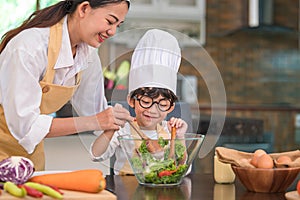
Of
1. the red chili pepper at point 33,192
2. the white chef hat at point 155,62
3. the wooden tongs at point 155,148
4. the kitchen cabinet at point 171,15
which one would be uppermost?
the kitchen cabinet at point 171,15

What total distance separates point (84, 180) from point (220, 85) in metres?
0.56

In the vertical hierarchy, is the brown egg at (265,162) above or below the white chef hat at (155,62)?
below

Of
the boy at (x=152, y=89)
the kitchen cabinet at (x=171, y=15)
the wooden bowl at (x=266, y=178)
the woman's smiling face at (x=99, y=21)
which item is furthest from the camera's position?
the kitchen cabinet at (x=171, y=15)

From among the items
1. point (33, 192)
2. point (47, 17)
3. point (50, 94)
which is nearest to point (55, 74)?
point (50, 94)

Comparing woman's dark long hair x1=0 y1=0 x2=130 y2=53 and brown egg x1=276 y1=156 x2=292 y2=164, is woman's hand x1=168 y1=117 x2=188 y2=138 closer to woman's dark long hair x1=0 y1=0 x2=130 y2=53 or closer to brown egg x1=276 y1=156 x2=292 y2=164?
brown egg x1=276 y1=156 x2=292 y2=164

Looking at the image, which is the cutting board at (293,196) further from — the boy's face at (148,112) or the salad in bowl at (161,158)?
the boy's face at (148,112)

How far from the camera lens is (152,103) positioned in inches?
71.2

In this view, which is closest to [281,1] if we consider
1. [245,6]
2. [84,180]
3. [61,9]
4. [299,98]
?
[245,6]

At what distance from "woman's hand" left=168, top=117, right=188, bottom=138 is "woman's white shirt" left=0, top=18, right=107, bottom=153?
0.75 ft

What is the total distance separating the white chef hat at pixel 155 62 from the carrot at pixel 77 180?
38 cm

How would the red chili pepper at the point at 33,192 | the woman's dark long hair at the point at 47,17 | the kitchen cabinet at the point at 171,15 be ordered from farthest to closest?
the kitchen cabinet at the point at 171,15 < the woman's dark long hair at the point at 47,17 < the red chili pepper at the point at 33,192

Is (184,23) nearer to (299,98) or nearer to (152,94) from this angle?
(299,98)

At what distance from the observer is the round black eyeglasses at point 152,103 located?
5.94 ft

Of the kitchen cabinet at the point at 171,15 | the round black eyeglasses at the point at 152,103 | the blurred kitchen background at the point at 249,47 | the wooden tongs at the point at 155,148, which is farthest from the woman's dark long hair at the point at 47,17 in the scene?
the kitchen cabinet at the point at 171,15
